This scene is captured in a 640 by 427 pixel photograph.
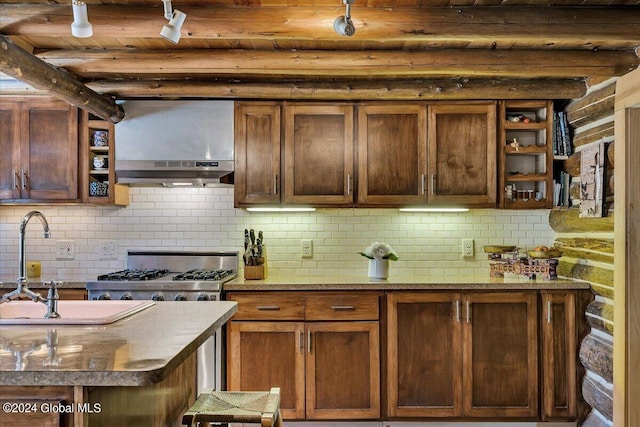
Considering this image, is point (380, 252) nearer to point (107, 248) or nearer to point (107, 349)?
point (107, 248)

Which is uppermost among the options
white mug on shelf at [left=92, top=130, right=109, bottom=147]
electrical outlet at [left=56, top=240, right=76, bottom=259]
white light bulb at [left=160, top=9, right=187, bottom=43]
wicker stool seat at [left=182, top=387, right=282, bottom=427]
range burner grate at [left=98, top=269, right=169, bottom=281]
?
white light bulb at [left=160, top=9, right=187, bottom=43]

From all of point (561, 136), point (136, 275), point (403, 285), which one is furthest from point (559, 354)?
point (136, 275)

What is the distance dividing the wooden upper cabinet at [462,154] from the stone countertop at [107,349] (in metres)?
2.11

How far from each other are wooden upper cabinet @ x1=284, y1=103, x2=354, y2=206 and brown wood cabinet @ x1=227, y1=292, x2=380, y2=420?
743 mm

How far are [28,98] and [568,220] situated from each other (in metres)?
3.99

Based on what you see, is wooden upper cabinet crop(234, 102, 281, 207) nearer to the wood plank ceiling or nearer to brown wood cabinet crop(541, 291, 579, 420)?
the wood plank ceiling

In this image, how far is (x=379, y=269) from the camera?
11.6ft

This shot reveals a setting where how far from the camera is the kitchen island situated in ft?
4.09

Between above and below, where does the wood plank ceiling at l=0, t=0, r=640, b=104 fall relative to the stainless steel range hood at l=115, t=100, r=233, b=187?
above

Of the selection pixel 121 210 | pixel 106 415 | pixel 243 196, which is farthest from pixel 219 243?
pixel 106 415

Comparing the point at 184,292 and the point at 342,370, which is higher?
the point at 184,292

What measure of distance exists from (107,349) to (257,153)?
2.30m

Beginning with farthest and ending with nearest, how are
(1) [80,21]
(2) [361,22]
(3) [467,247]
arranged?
1. (3) [467,247]
2. (2) [361,22]
3. (1) [80,21]

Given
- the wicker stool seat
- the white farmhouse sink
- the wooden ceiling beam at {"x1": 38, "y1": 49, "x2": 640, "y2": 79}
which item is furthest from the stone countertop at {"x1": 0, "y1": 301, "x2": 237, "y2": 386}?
the wooden ceiling beam at {"x1": 38, "y1": 49, "x2": 640, "y2": 79}
